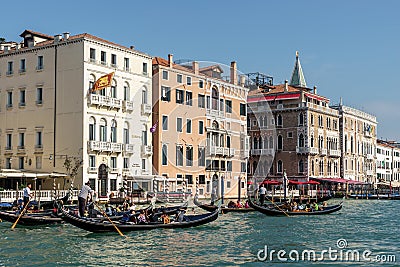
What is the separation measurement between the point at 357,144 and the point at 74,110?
1250 inches

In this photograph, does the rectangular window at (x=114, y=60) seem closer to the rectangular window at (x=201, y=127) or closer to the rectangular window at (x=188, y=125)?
the rectangular window at (x=188, y=125)

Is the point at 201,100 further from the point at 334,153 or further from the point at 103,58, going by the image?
the point at 334,153

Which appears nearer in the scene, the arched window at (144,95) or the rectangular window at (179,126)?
the arched window at (144,95)

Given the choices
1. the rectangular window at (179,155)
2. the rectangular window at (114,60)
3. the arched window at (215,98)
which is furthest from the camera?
the arched window at (215,98)

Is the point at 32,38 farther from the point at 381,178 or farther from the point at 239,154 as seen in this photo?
the point at 381,178

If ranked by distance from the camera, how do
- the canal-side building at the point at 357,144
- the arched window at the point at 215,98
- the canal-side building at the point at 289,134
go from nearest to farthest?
the arched window at the point at 215,98 → the canal-side building at the point at 289,134 → the canal-side building at the point at 357,144

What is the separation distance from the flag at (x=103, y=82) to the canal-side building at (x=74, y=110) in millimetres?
392

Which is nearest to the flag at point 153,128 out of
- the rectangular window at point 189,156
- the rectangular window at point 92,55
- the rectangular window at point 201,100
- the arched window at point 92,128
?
the rectangular window at point 189,156

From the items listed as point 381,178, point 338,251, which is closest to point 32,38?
point 338,251

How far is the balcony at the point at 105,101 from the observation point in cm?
2927

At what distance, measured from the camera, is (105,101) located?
3002 centimetres

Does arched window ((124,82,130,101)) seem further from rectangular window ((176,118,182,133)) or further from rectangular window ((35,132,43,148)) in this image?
rectangular window ((35,132,43,148))

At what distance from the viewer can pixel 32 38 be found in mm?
31219

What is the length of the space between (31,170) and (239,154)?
1510 centimetres
